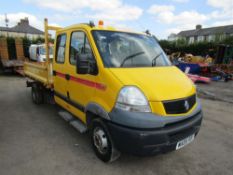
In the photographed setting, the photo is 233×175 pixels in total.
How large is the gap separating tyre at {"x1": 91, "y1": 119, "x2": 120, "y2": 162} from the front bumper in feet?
0.65

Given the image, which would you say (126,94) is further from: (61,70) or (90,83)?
(61,70)

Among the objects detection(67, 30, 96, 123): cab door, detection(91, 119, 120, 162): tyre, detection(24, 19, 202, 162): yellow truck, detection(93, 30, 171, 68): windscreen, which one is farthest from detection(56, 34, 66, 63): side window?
detection(91, 119, 120, 162): tyre

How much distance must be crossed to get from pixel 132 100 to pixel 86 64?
91 cm

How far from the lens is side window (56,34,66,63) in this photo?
4.10 m

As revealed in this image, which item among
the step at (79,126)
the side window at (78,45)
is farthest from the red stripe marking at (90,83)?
the step at (79,126)

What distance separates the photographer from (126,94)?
2.57 metres

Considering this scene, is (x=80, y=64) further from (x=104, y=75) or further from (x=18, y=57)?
(x=18, y=57)

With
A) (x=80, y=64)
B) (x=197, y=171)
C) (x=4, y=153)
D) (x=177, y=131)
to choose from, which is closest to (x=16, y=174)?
(x=4, y=153)

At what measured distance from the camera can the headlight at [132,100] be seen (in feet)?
8.32

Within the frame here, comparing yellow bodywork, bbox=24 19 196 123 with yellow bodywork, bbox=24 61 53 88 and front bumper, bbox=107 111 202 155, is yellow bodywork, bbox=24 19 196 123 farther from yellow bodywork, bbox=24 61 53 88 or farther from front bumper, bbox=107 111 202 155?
yellow bodywork, bbox=24 61 53 88

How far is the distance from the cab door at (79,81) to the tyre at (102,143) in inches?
17.6

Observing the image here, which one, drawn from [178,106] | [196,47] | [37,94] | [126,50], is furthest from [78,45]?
[196,47]

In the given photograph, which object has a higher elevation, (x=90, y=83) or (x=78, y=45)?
(x=78, y=45)

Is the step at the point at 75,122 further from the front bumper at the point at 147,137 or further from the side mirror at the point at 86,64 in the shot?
the side mirror at the point at 86,64
